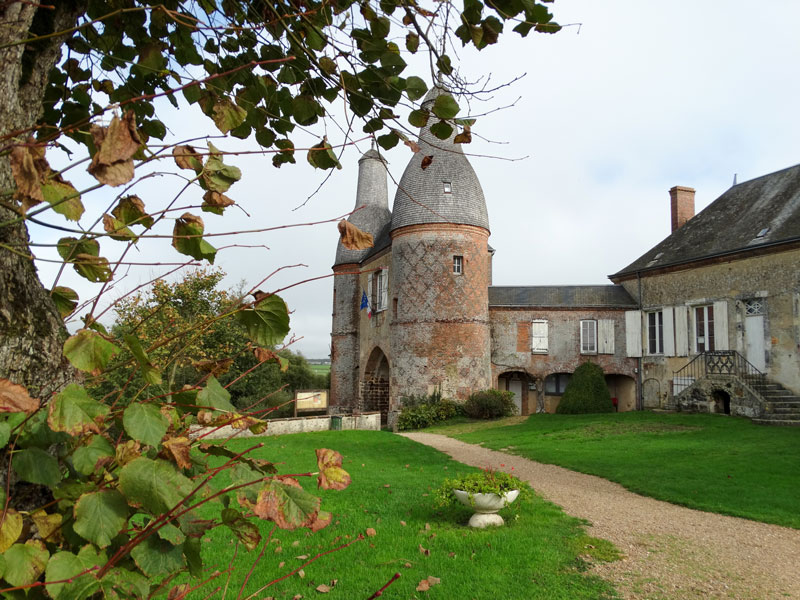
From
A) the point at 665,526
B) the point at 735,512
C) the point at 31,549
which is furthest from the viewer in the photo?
the point at 735,512

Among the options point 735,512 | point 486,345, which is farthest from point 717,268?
point 735,512

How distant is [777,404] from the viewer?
17.7m

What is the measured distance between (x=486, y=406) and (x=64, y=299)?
68.7 feet

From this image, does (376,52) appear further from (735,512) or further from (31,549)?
(735,512)

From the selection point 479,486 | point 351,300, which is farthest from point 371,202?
point 479,486

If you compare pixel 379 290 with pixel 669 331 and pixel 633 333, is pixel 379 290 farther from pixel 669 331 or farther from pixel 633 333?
pixel 669 331

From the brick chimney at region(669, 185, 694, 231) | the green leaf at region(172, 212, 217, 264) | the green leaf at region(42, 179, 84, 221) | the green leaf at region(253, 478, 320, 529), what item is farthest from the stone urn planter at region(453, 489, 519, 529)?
the brick chimney at region(669, 185, 694, 231)

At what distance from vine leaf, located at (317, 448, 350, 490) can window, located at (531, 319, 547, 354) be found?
2411 centimetres

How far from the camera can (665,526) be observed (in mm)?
7625

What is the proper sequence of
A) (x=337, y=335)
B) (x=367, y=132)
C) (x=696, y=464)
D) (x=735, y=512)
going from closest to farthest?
(x=367, y=132) → (x=735, y=512) → (x=696, y=464) → (x=337, y=335)

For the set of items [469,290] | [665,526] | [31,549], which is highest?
[469,290]

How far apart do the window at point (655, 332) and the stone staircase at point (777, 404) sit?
4.63 m

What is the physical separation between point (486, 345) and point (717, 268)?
8834 mm

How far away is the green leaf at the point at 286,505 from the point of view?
130 centimetres
